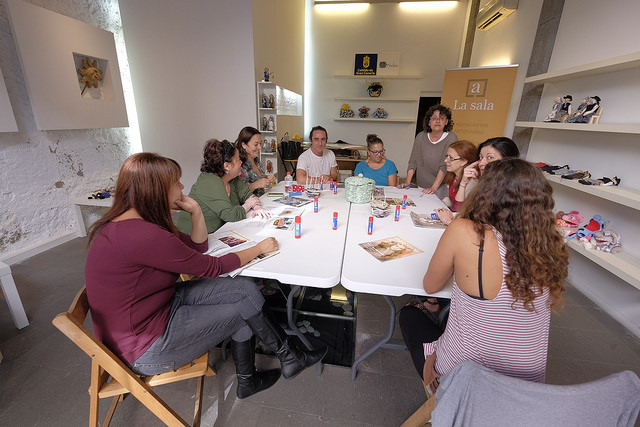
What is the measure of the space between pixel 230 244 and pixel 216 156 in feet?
2.33

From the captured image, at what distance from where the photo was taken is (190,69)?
3912 mm

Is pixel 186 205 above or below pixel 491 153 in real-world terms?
below

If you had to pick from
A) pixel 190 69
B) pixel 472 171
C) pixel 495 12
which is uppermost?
pixel 495 12

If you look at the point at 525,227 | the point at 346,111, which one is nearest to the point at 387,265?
the point at 525,227

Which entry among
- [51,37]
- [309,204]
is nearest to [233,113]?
[51,37]

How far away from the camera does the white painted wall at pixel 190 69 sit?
12.1 feet

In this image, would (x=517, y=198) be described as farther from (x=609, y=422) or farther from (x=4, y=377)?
(x=4, y=377)

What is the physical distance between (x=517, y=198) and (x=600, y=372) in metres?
1.63

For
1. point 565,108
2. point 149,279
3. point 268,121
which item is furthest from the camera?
point 268,121

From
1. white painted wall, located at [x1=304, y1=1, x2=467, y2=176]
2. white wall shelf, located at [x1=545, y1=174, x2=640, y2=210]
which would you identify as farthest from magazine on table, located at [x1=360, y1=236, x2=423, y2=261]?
white painted wall, located at [x1=304, y1=1, x2=467, y2=176]

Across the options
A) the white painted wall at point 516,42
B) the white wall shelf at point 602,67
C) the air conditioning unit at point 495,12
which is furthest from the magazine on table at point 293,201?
the air conditioning unit at point 495,12

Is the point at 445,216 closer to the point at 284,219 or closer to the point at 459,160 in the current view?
the point at 459,160

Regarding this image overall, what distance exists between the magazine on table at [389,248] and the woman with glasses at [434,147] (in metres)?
1.45

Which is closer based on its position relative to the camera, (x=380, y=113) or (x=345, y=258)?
(x=345, y=258)
